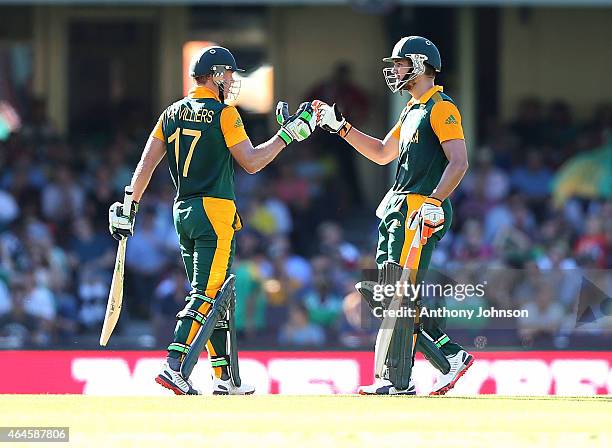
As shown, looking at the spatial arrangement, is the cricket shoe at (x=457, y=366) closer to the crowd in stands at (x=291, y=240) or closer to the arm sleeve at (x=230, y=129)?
the arm sleeve at (x=230, y=129)

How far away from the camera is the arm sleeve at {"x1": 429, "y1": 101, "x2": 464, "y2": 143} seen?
7289mm

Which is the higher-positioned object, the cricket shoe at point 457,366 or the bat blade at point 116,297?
the bat blade at point 116,297

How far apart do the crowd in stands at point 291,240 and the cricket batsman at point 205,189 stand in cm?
353

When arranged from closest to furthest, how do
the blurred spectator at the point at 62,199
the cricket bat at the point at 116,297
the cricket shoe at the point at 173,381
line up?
the cricket shoe at the point at 173,381
the cricket bat at the point at 116,297
the blurred spectator at the point at 62,199

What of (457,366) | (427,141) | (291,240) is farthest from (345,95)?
(457,366)

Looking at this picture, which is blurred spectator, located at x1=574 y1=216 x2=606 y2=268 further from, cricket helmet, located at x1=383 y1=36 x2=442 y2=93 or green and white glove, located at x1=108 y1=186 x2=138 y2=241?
green and white glove, located at x1=108 y1=186 x2=138 y2=241

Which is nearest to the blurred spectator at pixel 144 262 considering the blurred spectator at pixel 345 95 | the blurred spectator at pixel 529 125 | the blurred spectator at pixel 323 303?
the blurred spectator at pixel 323 303

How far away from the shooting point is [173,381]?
7.25m

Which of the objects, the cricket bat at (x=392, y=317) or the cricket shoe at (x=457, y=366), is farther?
the cricket shoe at (x=457, y=366)

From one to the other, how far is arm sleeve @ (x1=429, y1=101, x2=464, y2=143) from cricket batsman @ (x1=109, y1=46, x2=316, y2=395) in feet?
2.09

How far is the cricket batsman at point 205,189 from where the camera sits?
7.33 m

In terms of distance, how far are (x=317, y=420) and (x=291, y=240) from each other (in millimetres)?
8297

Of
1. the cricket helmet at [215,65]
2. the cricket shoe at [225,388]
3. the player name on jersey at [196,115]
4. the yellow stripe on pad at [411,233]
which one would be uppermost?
the cricket helmet at [215,65]

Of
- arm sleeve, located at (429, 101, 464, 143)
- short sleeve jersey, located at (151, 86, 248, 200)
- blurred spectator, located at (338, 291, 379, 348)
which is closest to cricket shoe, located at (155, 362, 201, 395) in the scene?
short sleeve jersey, located at (151, 86, 248, 200)
